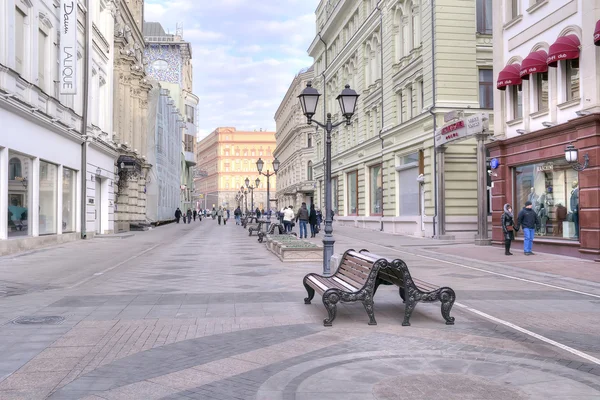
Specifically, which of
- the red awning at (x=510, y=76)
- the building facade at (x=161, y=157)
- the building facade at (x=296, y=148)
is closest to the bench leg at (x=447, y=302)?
the red awning at (x=510, y=76)

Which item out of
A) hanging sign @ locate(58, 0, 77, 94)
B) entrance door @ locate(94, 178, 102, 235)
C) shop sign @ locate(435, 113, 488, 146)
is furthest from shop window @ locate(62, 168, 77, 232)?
shop sign @ locate(435, 113, 488, 146)

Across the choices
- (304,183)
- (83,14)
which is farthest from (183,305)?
(304,183)

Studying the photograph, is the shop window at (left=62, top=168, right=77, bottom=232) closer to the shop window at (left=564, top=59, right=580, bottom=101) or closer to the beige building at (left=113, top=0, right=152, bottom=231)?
the beige building at (left=113, top=0, right=152, bottom=231)

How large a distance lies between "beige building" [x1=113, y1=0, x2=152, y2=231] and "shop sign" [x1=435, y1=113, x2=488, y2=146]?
18.6 metres

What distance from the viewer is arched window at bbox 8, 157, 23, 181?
1769 cm

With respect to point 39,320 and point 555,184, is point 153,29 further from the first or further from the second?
point 39,320

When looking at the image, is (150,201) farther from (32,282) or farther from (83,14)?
(32,282)

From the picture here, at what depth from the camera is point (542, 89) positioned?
725 inches

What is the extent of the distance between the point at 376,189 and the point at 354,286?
2910 centimetres

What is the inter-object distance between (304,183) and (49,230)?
50.4 metres

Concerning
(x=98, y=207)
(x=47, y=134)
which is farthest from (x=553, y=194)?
(x=98, y=207)

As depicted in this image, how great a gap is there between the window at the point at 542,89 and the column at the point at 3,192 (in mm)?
16356

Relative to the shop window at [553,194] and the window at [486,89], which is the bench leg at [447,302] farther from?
the window at [486,89]

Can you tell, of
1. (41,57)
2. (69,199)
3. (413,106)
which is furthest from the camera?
(413,106)
